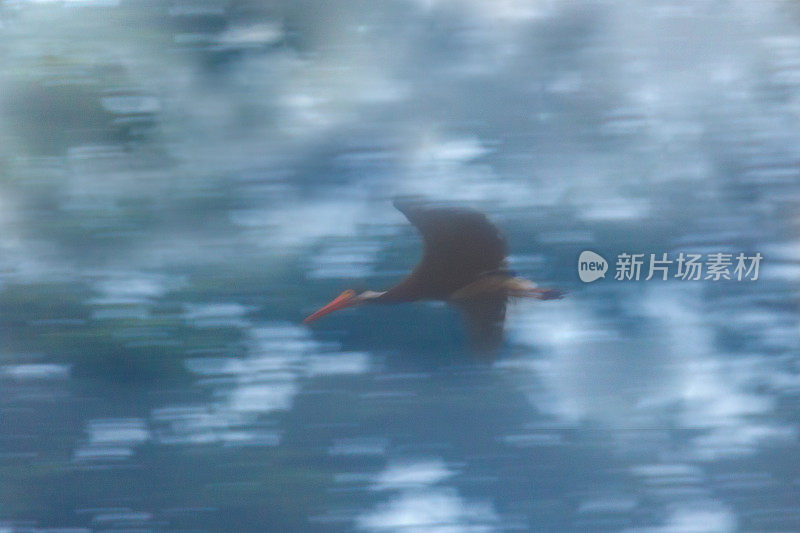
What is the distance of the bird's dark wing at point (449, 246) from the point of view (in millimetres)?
1200

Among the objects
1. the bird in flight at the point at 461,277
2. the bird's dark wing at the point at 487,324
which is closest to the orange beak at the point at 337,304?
the bird in flight at the point at 461,277

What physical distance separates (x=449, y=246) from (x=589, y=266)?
0.94 ft

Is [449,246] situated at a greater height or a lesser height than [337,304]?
greater

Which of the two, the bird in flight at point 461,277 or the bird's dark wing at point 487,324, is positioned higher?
the bird in flight at point 461,277

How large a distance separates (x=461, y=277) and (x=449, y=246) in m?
0.07

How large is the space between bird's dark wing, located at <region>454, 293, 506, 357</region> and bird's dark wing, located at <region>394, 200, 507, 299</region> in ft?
0.20

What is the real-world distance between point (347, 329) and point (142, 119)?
0.59 m

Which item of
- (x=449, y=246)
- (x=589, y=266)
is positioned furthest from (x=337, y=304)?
(x=589, y=266)

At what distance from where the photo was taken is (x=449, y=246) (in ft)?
4.02

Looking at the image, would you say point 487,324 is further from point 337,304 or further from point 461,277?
point 337,304

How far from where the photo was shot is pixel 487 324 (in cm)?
122

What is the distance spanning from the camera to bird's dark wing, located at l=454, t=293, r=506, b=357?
1210 mm

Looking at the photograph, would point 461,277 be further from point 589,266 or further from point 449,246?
point 589,266

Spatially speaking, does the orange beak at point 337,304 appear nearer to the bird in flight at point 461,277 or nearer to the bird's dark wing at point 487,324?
the bird in flight at point 461,277
